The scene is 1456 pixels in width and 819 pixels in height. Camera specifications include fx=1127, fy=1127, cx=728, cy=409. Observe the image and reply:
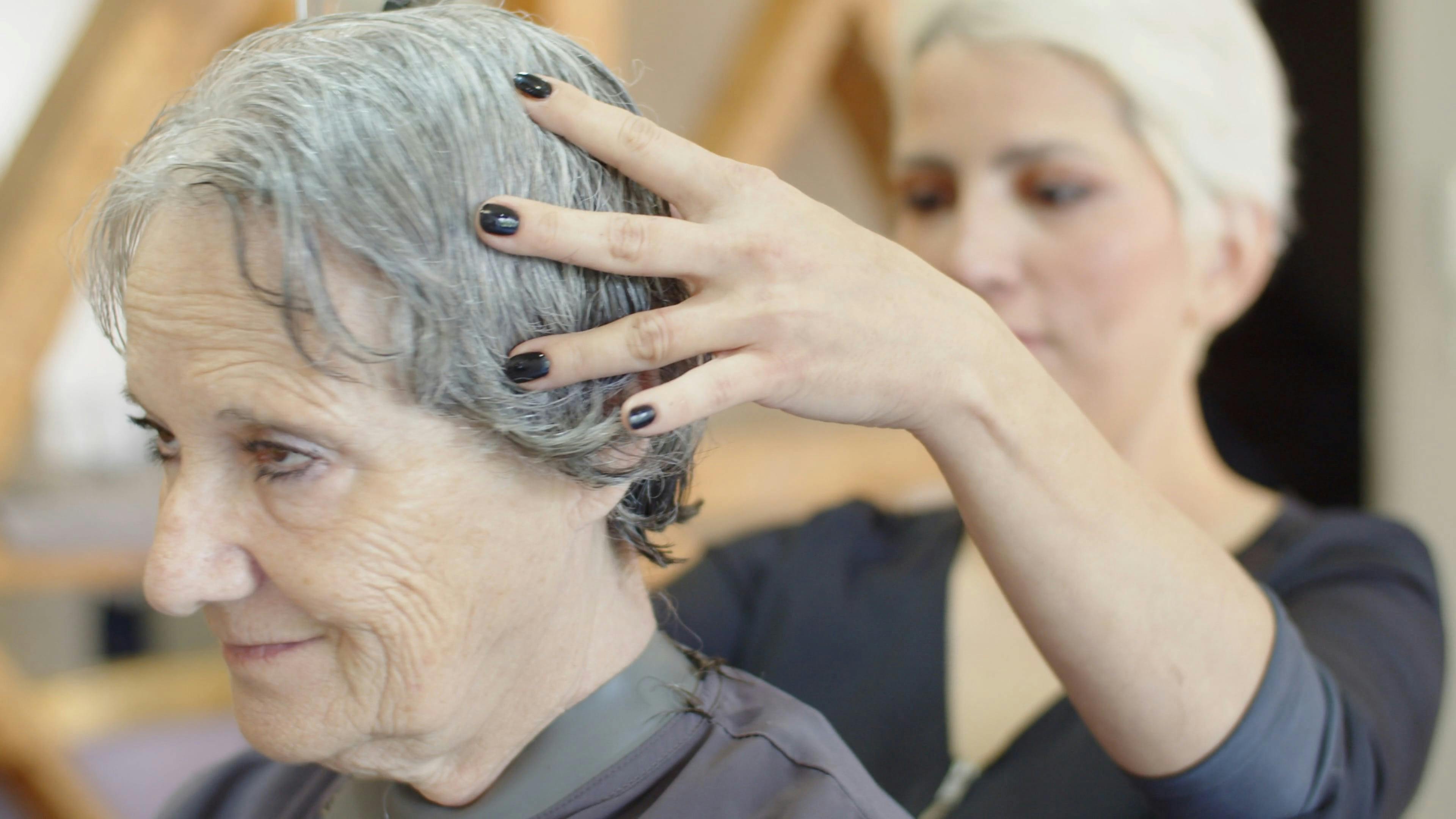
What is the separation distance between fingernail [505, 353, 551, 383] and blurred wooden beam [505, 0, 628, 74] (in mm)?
958

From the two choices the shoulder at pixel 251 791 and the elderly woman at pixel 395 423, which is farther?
the shoulder at pixel 251 791

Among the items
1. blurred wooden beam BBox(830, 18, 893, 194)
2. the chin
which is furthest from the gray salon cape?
blurred wooden beam BBox(830, 18, 893, 194)

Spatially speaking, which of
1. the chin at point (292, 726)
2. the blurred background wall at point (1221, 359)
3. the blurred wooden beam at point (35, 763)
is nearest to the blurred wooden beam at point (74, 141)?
the blurred background wall at point (1221, 359)

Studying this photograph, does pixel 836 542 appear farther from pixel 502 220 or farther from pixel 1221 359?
pixel 1221 359

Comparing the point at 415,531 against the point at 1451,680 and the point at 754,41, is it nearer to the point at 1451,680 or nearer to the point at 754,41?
the point at 754,41

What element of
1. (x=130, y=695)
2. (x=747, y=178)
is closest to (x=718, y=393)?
(x=747, y=178)

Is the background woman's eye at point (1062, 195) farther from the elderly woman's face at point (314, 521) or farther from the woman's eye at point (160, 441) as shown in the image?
the woman's eye at point (160, 441)

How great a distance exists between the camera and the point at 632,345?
60 centimetres

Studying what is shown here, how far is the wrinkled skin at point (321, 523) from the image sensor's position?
0.61m

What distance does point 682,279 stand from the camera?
66cm

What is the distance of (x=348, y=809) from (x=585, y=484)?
31 cm

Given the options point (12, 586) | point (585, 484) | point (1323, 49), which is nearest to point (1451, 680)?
point (1323, 49)

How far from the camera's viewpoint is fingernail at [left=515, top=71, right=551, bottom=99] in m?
0.63

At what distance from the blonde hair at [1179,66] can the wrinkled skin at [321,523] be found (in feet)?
2.69
